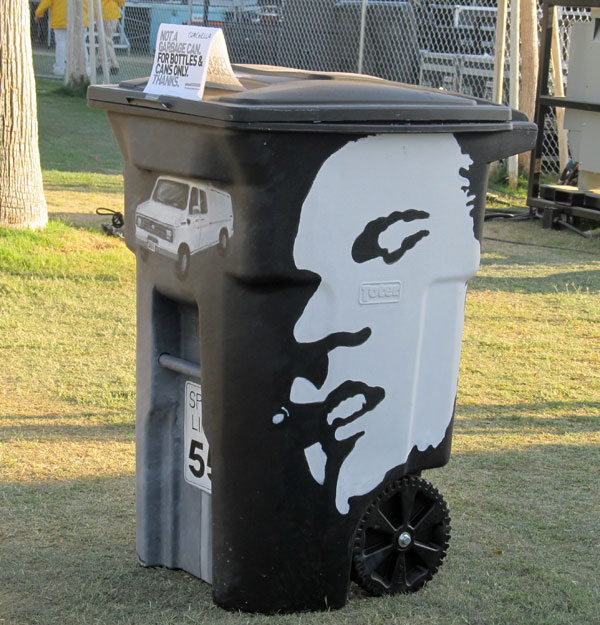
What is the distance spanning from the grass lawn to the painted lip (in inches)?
22.3

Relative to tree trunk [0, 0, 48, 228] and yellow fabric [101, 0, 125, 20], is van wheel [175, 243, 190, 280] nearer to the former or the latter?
tree trunk [0, 0, 48, 228]

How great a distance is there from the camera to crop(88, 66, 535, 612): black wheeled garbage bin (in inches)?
92.4

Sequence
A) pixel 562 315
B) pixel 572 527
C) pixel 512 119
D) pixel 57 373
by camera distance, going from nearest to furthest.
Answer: pixel 512 119 → pixel 572 527 → pixel 57 373 → pixel 562 315

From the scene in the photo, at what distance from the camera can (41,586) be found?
2.84m

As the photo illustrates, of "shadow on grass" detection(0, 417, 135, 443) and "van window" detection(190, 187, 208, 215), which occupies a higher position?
"van window" detection(190, 187, 208, 215)

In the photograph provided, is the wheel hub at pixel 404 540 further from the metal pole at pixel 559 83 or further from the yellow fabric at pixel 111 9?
the yellow fabric at pixel 111 9

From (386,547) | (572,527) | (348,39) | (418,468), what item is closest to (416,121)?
(418,468)

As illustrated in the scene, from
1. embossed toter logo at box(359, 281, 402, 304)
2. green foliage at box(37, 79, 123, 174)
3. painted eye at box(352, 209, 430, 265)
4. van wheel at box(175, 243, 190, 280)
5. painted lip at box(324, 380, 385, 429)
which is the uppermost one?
painted eye at box(352, 209, 430, 265)

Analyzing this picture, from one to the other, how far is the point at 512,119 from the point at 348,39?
37.4 ft

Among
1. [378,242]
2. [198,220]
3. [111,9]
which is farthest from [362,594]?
[111,9]

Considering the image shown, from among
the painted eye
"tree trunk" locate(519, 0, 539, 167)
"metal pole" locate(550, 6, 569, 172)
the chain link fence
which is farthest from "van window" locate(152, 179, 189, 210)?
the chain link fence

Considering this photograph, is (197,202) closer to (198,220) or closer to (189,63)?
(198,220)

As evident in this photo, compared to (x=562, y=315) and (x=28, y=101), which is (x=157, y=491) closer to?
(x=562, y=315)

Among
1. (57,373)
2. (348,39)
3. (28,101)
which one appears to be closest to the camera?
(57,373)
